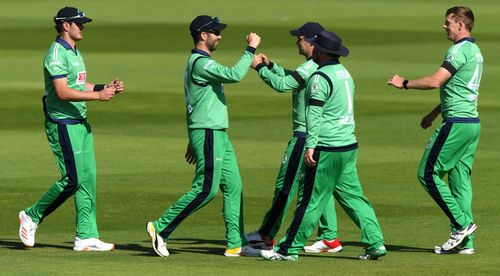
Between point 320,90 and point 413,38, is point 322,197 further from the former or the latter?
point 413,38

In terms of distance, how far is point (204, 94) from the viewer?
14.4 m

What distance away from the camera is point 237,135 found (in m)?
25.3

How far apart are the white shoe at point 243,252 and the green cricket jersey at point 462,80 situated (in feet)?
7.31

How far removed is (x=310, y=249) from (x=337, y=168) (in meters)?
1.53

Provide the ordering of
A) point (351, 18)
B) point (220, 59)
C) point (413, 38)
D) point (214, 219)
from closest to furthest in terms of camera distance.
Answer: point (214, 219), point (220, 59), point (413, 38), point (351, 18)

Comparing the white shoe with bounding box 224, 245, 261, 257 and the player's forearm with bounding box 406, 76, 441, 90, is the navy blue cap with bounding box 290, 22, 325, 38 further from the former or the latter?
the white shoe with bounding box 224, 245, 261, 257

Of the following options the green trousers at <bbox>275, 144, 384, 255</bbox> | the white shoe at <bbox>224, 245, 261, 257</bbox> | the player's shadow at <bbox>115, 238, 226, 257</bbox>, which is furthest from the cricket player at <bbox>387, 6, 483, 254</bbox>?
the player's shadow at <bbox>115, 238, 226, 257</bbox>

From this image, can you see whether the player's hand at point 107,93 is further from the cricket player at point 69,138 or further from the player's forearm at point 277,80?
the player's forearm at point 277,80

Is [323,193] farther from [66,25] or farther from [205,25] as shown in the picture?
[66,25]

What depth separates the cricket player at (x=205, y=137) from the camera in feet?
47.0

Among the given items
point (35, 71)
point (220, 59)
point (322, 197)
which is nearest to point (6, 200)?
point (322, 197)

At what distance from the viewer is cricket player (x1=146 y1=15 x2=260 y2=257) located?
47.0ft

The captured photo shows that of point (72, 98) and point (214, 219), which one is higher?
point (72, 98)

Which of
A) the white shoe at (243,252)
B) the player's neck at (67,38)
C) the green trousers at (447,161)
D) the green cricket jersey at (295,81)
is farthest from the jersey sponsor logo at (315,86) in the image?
the player's neck at (67,38)
